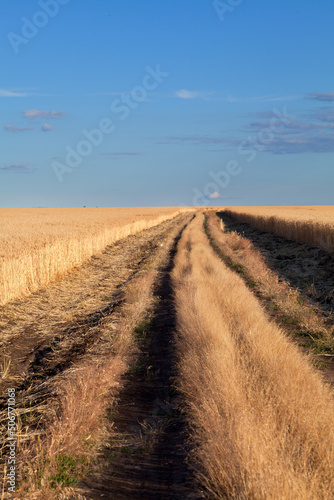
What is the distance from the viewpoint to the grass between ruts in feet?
10.6

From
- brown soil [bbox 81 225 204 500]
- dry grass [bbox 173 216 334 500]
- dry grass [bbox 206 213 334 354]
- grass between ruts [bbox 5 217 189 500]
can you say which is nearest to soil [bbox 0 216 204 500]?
brown soil [bbox 81 225 204 500]

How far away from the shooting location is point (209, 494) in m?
3.09

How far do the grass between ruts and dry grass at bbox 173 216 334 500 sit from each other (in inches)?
40.1

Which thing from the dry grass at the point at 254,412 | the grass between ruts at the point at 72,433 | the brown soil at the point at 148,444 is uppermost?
the dry grass at the point at 254,412

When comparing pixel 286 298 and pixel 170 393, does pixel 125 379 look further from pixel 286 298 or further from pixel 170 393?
pixel 286 298

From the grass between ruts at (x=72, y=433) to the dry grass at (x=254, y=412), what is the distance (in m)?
1.02

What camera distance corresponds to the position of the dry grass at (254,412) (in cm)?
284

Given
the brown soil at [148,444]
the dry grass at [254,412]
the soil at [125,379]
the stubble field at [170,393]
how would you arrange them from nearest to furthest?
the dry grass at [254,412] → the stubble field at [170,393] → the brown soil at [148,444] → the soil at [125,379]

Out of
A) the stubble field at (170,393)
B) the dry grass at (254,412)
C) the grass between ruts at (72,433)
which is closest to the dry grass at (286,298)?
the stubble field at (170,393)

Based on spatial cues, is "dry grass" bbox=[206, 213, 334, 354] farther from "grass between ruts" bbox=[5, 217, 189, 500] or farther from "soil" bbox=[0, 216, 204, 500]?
"grass between ruts" bbox=[5, 217, 189, 500]

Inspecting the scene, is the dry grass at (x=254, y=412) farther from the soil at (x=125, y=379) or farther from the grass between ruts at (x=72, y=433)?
the grass between ruts at (x=72, y=433)

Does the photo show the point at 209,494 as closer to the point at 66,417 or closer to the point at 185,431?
→ the point at 185,431

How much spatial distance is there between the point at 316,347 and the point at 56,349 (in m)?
4.83

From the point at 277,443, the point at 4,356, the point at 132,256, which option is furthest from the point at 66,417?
the point at 132,256
